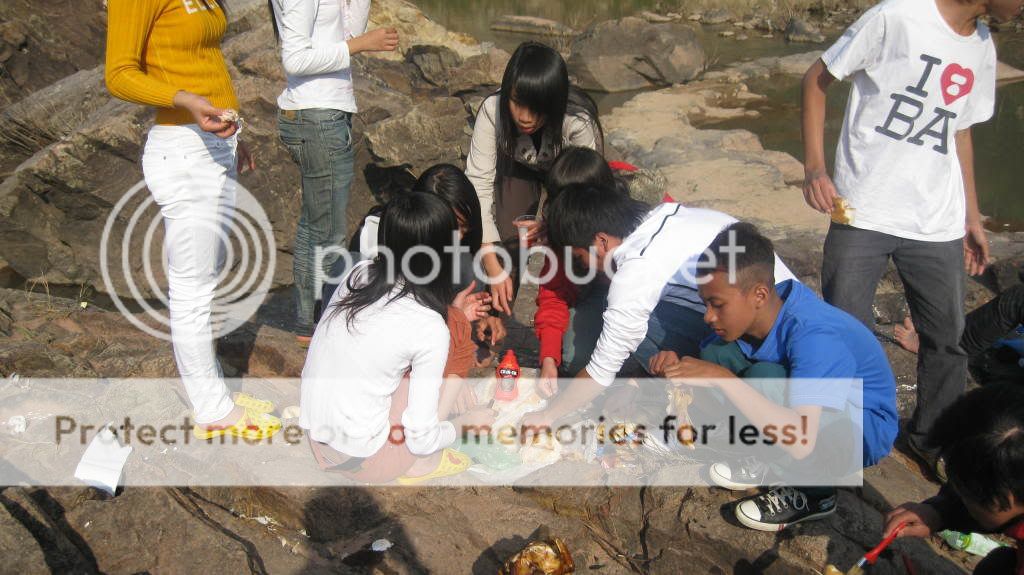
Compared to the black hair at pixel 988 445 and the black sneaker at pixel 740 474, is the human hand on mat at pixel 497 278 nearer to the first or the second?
the black sneaker at pixel 740 474

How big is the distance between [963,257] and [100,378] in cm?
320

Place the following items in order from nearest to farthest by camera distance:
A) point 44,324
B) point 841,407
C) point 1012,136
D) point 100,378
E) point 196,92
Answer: point 841,407 → point 196,92 → point 100,378 → point 44,324 → point 1012,136

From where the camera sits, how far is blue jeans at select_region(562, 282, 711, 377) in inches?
116

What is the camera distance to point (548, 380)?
2957 mm

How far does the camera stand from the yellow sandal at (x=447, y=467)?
8.46 ft

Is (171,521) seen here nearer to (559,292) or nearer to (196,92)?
(196,92)

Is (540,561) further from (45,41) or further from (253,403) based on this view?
(45,41)

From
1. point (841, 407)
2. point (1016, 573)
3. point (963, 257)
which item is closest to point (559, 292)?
A: point (841, 407)

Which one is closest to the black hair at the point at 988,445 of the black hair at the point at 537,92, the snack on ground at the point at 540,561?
the snack on ground at the point at 540,561

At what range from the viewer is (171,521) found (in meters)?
2.27

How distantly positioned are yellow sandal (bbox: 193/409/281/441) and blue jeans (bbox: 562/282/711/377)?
116cm

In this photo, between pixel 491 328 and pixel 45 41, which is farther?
pixel 45 41

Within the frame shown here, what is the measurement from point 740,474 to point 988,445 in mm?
846

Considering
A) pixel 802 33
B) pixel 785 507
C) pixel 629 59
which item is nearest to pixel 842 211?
Result: pixel 785 507
